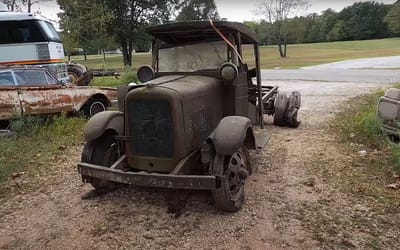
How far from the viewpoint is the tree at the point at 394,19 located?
6606cm

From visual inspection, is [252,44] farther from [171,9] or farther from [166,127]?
[171,9]

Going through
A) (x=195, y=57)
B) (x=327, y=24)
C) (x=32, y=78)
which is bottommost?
(x=32, y=78)

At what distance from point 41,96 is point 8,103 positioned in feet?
2.30

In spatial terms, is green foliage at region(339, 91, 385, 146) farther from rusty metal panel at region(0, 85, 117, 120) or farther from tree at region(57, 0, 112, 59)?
tree at region(57, 0, 112, 59)

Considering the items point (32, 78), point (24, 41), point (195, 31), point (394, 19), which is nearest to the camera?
point (195, 31)

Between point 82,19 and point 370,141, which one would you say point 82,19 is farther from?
point 370,141

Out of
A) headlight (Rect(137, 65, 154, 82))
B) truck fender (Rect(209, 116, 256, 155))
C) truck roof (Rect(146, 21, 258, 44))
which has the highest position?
truck roof (Rect(146, 21, 258, 44))

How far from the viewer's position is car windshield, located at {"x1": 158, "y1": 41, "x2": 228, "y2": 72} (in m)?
5.82

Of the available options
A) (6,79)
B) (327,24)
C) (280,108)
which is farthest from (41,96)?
(327,24)

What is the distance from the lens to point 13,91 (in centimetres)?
880

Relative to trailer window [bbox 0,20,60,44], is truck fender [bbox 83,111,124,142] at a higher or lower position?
lower

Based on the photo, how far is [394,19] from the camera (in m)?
66.6

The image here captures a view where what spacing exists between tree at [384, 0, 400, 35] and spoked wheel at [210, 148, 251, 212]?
69.6 metres

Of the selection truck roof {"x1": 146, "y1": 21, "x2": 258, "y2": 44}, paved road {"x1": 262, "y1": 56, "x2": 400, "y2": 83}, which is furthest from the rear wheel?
paved road {"x1": 262, "y1": 56, "x2": 400, "y2": 83}
